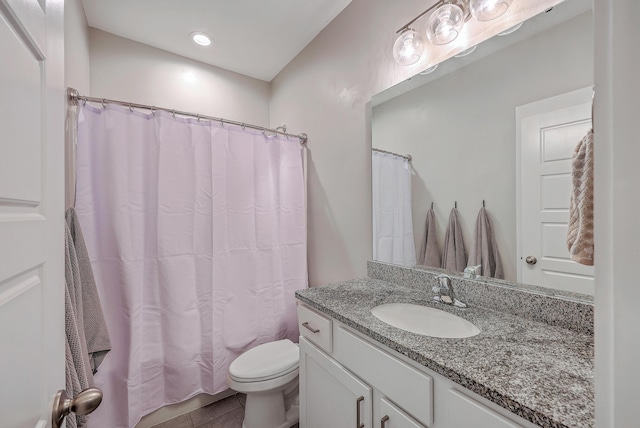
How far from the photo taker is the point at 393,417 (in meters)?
0.81

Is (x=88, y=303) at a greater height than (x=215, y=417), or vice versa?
(x=88, y=303)

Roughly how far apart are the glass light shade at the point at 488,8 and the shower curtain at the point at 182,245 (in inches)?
51.6

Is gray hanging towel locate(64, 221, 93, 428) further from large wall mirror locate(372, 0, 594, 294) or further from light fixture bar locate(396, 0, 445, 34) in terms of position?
light fixture bar locate(396, 0, 445, 34)

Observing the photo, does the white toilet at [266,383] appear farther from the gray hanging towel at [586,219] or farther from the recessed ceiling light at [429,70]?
the recessed ceiling light at [429,70]

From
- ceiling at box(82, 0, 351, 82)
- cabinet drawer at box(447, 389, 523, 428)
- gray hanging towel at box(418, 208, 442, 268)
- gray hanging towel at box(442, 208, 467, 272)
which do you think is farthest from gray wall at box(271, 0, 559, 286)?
cabinet drawer at box(447, 389, 523, 428)

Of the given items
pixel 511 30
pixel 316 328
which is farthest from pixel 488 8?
pixel 316 328

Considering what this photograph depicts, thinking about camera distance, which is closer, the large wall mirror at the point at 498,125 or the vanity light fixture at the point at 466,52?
the large wall mirror at the point at 498,125

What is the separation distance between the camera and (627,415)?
1.01 ft

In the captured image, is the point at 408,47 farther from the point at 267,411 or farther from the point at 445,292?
the point at 267,411

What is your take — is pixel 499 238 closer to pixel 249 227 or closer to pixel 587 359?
pixel 587 359

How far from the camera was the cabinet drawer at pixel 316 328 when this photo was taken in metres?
1.09

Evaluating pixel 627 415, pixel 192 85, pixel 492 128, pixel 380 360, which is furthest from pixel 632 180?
pixel 192 85

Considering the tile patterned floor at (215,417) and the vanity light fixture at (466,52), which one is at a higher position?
the vanity light fixture at (466,52)

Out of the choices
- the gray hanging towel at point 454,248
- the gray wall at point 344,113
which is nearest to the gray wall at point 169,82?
the gray wall at point 344,113
